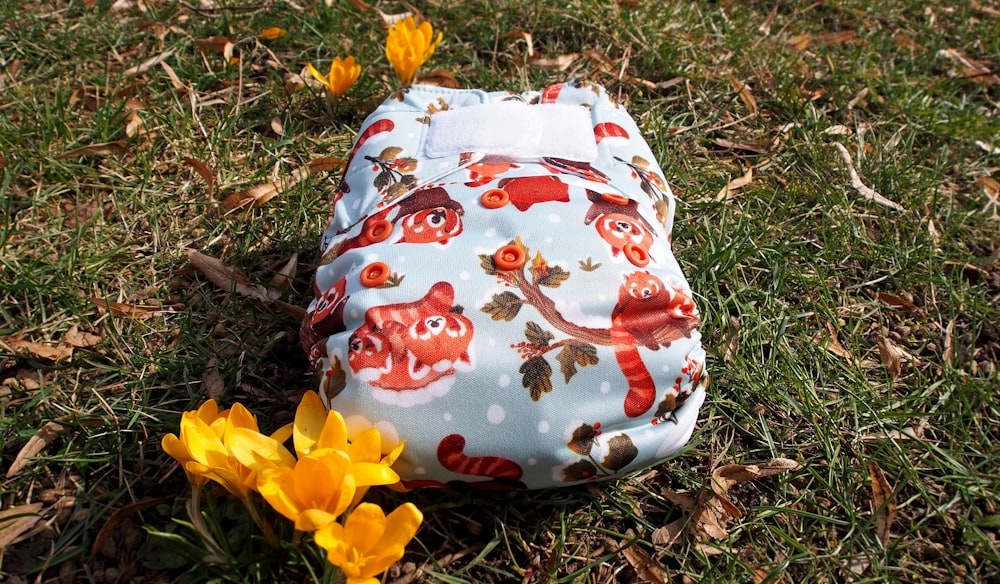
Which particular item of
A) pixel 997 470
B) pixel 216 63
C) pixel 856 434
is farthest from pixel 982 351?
pixel 216 63

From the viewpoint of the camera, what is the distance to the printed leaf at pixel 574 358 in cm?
159

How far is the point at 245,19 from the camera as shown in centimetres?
322

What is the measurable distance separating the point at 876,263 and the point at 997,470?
78cm

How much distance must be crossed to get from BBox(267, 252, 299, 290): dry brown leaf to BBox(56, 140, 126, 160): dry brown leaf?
830 mm

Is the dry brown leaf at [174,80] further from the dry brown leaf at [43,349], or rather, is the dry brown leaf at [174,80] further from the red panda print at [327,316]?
the red panda print at [327,316]

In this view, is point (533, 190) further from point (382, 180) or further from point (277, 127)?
point (277, 127)

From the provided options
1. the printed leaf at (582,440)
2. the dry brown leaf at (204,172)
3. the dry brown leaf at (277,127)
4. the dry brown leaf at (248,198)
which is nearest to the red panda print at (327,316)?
the printed leaf at (582,440)

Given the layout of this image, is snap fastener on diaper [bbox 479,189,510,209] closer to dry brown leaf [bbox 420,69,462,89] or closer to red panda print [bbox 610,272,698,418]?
red panda print [bbox 610,272,698,418]

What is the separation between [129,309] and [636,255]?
151 cm

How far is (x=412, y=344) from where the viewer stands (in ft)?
5.24

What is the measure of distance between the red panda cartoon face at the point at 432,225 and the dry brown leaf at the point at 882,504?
1289 mm

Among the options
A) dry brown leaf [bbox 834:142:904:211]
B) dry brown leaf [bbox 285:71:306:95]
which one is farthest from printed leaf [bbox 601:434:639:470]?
dry brown leaf [bbox 285:71:306:95]

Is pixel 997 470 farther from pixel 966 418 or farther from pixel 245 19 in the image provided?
pixel 245 19

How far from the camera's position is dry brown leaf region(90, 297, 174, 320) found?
2.16 meters
